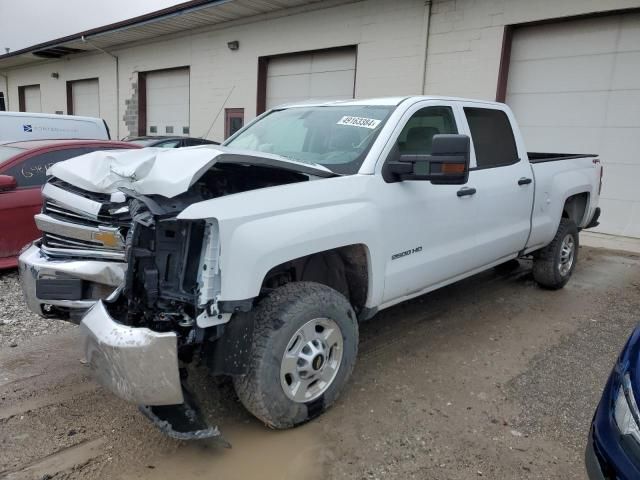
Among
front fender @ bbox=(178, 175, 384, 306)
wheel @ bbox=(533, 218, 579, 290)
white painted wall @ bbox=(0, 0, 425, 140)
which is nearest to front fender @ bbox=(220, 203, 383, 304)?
front fender @ bbox=(178, 175, 384, 306)

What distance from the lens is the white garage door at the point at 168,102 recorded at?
55.4 feet

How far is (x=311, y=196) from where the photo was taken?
3.01 m

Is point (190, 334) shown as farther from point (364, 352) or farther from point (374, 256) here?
point (364, 352)

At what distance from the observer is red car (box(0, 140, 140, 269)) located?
5449 mm

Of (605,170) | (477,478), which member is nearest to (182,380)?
(477,478)

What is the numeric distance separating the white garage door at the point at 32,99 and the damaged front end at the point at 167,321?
85.1 ft

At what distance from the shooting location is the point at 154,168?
110 inches

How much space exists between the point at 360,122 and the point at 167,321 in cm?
202

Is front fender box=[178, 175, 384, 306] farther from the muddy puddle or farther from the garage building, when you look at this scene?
the garage building

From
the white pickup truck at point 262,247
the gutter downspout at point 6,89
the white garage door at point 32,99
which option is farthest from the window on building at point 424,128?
the gutter downspout at point 6,89

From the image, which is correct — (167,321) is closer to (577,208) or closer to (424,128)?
(424,128)

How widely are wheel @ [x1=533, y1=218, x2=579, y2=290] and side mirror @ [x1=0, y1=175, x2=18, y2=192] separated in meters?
5.74

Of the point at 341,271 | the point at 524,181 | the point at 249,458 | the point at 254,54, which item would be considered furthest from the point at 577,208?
the point at 254,54

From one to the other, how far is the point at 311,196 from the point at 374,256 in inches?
24.4
